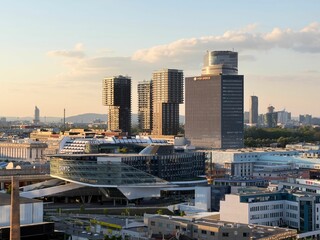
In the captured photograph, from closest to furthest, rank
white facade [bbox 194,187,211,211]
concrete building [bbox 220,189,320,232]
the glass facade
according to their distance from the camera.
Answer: concrete building [bbox 220,189,320,232]
white facade [bbox 194,187,211,211]
the glass facade

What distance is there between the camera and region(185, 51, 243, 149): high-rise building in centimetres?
12200

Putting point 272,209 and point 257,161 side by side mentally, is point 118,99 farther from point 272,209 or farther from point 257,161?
point 272,209

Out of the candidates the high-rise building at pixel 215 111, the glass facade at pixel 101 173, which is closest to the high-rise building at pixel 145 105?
the high-rise building at pixel 215 111

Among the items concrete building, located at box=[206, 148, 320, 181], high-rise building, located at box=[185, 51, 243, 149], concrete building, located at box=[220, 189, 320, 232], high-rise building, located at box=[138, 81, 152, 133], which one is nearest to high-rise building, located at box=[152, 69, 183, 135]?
high-rise building, located at box=[138, 81, 152, 133]

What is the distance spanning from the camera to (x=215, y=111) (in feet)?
405

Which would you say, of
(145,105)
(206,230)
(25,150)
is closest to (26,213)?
(206,230)

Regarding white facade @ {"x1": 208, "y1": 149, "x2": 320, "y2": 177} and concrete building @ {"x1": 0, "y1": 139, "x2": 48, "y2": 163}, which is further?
concrete building @ {"x1": 0, "y1": 139, "x2": 48, "y2": 163}

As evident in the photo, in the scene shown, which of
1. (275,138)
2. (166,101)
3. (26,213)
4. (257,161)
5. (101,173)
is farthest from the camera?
(166,101)

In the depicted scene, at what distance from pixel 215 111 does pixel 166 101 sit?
→ 2524 cm

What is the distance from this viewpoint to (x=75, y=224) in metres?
45.3

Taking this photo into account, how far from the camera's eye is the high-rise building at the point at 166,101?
145 m

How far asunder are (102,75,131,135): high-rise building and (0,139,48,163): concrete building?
1540 inches

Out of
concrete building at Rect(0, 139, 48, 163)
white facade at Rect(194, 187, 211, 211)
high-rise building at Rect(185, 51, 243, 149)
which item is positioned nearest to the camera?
white facade at Rect(194, 187, 211, 211)

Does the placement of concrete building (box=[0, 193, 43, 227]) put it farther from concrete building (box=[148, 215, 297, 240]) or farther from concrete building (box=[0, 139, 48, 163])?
concrete building (box=[0, 139, 48, 163])
